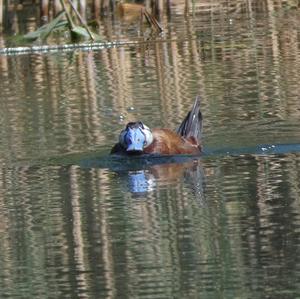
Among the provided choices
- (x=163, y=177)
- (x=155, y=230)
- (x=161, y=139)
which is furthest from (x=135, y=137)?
(x=155, y=230)

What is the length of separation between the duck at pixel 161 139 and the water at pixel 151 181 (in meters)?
0.09

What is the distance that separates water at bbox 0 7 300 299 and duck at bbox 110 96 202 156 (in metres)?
0.09

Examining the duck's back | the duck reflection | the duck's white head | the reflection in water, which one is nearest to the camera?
the reflection in water

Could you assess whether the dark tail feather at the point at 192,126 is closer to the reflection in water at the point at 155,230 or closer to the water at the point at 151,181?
the water at the point at 151,181

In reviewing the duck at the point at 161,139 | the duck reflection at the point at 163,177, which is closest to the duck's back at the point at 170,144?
the duck at the point at 161,139

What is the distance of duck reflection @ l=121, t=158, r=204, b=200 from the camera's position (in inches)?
314

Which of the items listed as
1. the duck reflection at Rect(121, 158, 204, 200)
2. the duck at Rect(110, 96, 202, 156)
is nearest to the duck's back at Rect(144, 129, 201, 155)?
the duck at Rect(110, 96, 202, 156)

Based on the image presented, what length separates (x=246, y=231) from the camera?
6.70m

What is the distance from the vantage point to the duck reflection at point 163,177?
7.99 metres

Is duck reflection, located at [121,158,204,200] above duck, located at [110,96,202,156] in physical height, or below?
below

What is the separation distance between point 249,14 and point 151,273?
41.6 feet

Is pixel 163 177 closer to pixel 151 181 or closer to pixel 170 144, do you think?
→ pixel 151 181

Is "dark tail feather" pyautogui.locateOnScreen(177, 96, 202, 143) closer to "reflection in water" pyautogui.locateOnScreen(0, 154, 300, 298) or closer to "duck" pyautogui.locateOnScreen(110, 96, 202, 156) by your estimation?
"duck" pyautogui.locateOnScreen(110, 96, 202, 156)

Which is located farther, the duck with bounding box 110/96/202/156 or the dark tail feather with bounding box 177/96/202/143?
the dark tail feather with bounding box 177/96/202/143
